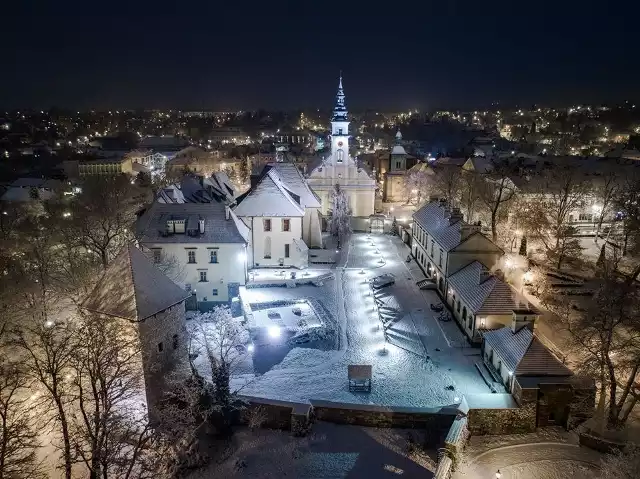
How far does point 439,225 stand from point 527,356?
689 inches

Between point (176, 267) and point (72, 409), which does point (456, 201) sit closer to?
point (176, 267)

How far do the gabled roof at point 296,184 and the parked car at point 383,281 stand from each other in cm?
1035

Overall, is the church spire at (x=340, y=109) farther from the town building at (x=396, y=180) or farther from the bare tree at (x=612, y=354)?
the bare tree at (x=612, y=354)

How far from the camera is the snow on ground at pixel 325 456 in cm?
2105

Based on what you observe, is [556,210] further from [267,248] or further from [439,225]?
[267,248]

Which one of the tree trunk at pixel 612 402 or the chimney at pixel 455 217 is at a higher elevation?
the chimney at pixel 455 217

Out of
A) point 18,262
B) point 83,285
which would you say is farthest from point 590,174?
point 18,262

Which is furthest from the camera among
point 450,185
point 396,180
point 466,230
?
point 396,180

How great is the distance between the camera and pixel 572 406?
2316 centimetres

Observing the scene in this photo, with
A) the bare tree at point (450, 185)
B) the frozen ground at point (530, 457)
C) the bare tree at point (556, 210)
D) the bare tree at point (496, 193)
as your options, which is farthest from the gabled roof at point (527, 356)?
the bare tree at point (450, 185)

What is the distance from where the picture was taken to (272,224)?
42.5m

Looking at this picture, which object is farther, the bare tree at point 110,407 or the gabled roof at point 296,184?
the gabled roof at point 296,184

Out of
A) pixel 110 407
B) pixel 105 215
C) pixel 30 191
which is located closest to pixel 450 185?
pixel 105 215

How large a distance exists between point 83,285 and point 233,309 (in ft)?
33.7
